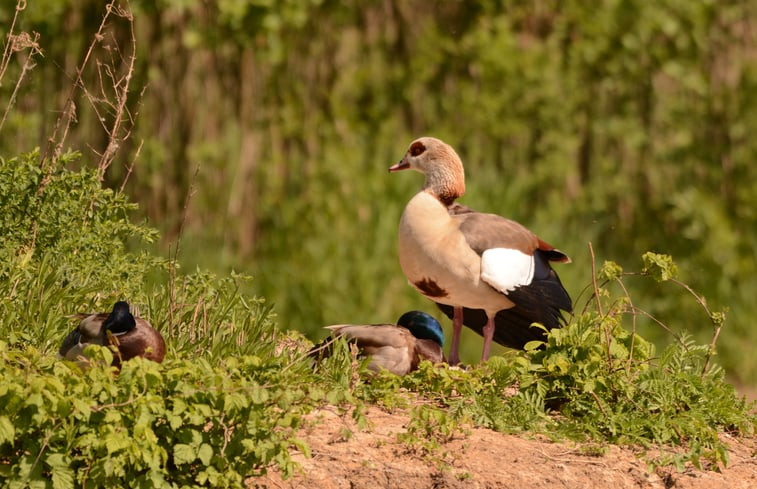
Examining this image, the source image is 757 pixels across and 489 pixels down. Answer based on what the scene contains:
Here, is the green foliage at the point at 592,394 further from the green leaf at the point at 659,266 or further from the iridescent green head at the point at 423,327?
the iridescent green head at the point at 423,327

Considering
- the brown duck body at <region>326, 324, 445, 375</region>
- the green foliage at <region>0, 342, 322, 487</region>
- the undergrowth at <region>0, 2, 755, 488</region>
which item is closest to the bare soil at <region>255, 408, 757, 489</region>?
the undergrowth at <region>0, 2, 755, 488</region>

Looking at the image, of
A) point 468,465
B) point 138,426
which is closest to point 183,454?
point 138,426

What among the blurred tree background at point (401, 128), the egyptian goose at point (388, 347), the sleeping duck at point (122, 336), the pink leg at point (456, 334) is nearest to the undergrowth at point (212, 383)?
the sleeping duck at point (122, 336)

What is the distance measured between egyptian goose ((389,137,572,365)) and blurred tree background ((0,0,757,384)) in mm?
2639

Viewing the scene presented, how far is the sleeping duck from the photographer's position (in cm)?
569

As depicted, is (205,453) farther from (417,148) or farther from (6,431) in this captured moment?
(417,148)

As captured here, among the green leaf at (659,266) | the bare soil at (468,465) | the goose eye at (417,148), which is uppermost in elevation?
the goose eye at (417,148)

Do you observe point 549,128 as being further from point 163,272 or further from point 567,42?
point 163,272

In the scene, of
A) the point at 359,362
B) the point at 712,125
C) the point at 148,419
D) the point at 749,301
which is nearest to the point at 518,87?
the point at 712,125

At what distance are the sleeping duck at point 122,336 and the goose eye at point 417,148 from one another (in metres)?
2.09

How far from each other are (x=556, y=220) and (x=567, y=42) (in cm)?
171

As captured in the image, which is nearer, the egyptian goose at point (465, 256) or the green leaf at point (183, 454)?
the green leaf at point (183, 454)

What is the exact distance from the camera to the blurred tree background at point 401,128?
995 cm

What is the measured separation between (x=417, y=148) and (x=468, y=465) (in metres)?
2.30
